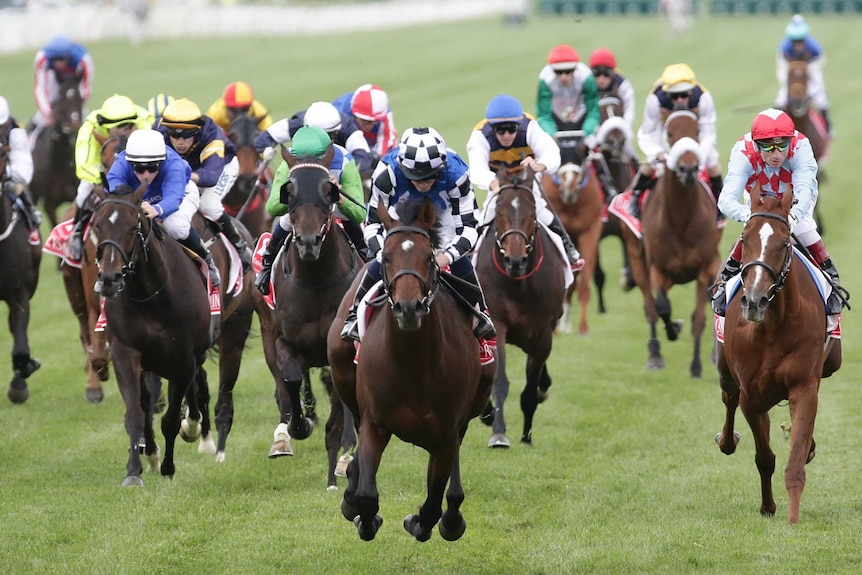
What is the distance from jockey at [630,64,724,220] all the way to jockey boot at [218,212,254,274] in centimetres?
430

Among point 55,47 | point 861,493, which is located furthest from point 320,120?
point 55,47

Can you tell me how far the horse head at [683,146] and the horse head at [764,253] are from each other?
4.83 m

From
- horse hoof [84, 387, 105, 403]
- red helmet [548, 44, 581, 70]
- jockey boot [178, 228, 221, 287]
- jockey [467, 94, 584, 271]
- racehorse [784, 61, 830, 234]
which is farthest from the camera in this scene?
racehorse [784, 61, 830, 234]

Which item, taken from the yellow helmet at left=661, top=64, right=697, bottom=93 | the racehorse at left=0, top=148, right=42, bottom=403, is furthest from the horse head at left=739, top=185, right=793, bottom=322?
the racehorse at left=0, top=148, right=42, bottom=403

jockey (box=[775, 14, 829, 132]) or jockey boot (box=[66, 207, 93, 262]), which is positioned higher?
jockey boot (box=[66, 207, 93, 262])

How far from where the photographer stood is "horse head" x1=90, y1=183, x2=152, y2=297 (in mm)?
8438

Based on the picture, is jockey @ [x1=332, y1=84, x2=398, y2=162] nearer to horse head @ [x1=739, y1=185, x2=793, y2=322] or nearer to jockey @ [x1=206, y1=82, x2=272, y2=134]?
jockey @ [x1=206, y1=82, x2=272, y2=134]

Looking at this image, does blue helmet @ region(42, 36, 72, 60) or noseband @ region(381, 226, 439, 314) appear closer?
noseband @ region(381, 226, 439, 314)

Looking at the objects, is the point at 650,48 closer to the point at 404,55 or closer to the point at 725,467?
the point at 404,55

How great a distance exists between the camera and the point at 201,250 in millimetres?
9883

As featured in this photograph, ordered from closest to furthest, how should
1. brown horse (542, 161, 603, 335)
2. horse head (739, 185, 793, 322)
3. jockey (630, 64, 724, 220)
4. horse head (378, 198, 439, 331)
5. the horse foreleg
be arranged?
horse head (378, 198, 439, 331) → horse head (739, 185, 793, 322) → the horse foreleg → jockey (630, 64, 724, 220) → brown horse (542, 161, 603, 335)

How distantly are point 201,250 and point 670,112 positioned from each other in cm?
583

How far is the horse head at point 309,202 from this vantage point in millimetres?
8352

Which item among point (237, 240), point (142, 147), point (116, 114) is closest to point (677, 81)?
point (237, 240)
